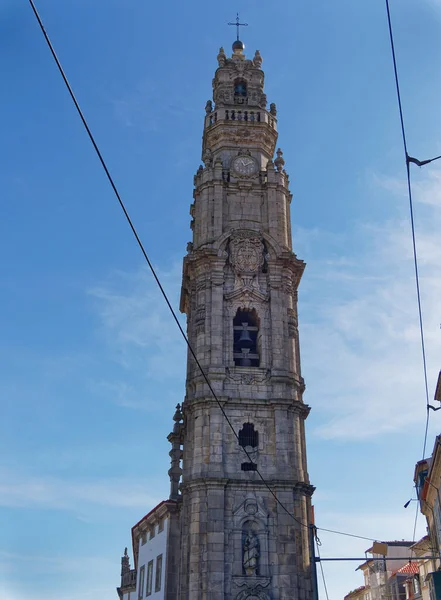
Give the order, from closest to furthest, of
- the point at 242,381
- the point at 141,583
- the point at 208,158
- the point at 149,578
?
1. the point at 242,381
2. the point at 149,578
3. the point at 141,583
4. the point at 208,158

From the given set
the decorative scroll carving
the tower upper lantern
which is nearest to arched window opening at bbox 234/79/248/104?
the tower upper lantern

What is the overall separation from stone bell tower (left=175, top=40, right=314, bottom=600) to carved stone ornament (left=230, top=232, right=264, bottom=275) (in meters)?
0.06

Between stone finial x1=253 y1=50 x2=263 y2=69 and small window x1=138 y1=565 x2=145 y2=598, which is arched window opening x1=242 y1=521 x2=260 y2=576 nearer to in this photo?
small window x1=138 y1=565 x2=145 y2=598

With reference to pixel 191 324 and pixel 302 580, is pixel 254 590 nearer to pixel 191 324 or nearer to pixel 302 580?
pixel 302 580

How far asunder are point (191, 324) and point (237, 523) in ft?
38.5

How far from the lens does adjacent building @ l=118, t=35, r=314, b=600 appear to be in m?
32.1

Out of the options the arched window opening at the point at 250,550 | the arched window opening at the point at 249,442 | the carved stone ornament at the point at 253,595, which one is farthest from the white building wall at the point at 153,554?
the arched window opening at the point at 249,442

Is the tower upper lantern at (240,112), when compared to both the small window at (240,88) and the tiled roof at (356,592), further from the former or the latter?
the tiled roof at (356,592)

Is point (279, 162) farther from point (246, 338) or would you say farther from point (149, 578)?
point (149, 578)

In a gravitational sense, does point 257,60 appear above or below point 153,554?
above

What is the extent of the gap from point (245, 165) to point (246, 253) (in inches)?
265

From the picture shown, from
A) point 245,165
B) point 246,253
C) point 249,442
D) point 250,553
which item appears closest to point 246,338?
point 246,253

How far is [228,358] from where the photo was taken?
3681cm

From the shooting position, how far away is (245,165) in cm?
4325
